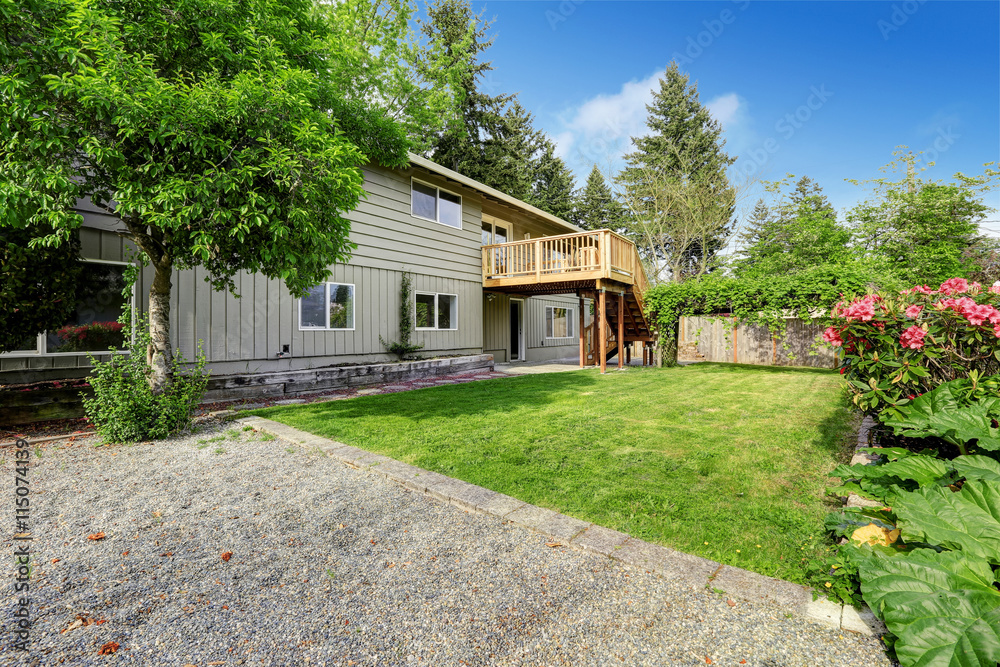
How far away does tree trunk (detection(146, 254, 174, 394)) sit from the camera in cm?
471

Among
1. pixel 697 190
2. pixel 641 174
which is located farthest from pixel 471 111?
pixel 697 190

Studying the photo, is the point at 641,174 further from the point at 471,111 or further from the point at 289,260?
the point at 289,260

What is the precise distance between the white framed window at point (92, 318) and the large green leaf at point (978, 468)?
7.96 meters

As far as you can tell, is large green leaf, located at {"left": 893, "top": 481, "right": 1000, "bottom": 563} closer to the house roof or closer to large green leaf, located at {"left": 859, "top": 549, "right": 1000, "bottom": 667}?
large green leaf, located at {"left": 859, "top": 549, "right": 1000, "bottom": 667}

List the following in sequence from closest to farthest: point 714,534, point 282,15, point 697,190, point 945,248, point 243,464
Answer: point 714,534 → point 243,464 → point 282,15 → point 945,248 → point 697,190

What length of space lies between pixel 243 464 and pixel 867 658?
4208 millimetres

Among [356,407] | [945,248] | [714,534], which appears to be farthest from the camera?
[945,248]

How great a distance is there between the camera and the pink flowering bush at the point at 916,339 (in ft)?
8.86

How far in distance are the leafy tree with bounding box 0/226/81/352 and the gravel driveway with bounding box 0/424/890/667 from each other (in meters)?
2.45

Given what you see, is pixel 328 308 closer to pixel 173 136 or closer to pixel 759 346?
pixel 173 136

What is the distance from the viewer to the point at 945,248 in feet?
44.0

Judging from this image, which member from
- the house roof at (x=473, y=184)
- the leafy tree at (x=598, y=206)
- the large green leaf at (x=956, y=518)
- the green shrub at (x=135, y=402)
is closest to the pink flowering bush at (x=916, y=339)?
the large green leaf at (x=956, y=518)

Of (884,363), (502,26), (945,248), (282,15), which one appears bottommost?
(884,363)

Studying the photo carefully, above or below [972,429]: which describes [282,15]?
above
